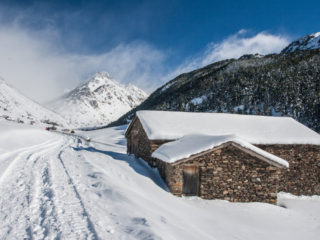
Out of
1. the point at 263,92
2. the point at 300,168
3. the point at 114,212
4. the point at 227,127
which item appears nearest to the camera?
the point at 114,212

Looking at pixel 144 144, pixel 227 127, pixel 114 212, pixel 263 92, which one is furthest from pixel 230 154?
pixel 263 92

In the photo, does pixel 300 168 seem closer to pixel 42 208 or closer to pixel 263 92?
pixel 42 208

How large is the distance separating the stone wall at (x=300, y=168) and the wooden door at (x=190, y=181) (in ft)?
19.8

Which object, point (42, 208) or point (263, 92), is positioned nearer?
point (42, 208)

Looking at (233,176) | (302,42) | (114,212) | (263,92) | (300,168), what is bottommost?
(300,168)

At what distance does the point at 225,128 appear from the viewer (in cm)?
1703

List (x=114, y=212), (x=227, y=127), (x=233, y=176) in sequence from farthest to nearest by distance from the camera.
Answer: (x=227, y=127) → (x=233, y=176) → (x=114, y=212)

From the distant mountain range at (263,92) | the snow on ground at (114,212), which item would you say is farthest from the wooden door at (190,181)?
the distant mountain range at (263,92)

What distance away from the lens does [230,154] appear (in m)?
11.9

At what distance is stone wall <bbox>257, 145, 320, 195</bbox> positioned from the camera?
15609mm

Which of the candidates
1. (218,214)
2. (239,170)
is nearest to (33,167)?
(218,214)

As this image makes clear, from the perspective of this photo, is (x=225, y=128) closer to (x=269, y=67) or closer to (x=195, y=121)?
(x=195, y=121)

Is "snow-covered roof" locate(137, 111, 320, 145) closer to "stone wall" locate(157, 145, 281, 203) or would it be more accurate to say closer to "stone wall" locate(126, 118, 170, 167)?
"stone wall" locate(126, 118, 170, 167)

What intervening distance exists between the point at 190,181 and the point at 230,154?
2.46 metres
